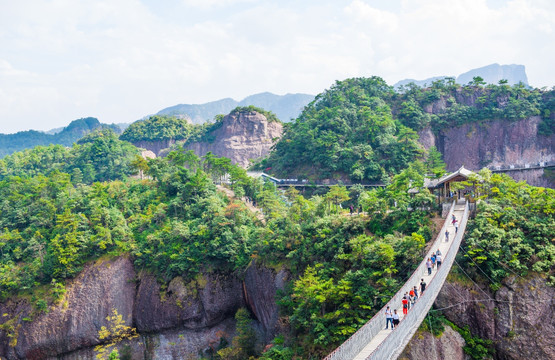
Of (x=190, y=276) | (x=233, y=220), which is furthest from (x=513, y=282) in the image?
(x=190, y=276)

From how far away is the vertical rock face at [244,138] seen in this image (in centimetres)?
6162

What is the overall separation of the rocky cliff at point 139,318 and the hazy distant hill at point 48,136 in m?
86.3

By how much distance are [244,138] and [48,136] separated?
243 ft

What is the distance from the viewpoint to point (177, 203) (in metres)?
31.8

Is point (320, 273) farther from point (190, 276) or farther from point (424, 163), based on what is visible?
point (424, 163)

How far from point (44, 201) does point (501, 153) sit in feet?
133

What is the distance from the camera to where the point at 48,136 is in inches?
4500

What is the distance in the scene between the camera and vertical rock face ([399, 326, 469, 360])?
707 inches

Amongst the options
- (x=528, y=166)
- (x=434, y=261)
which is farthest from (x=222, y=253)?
(x=528, y=166)

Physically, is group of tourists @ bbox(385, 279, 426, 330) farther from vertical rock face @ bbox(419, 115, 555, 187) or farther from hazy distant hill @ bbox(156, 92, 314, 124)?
hazy distant hill @ bbox(156, 92, 314, 124)

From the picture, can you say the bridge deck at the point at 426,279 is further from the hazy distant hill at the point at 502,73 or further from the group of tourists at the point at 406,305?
the hazy distant hill at the point at 502,73

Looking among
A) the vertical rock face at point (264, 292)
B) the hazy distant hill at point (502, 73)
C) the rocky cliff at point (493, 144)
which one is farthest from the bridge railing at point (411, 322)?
the hazy distant hill at point (502, 73)

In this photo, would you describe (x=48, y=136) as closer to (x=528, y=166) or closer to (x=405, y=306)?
(x=528, y=166)

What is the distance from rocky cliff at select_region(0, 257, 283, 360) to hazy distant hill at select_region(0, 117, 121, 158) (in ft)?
283
